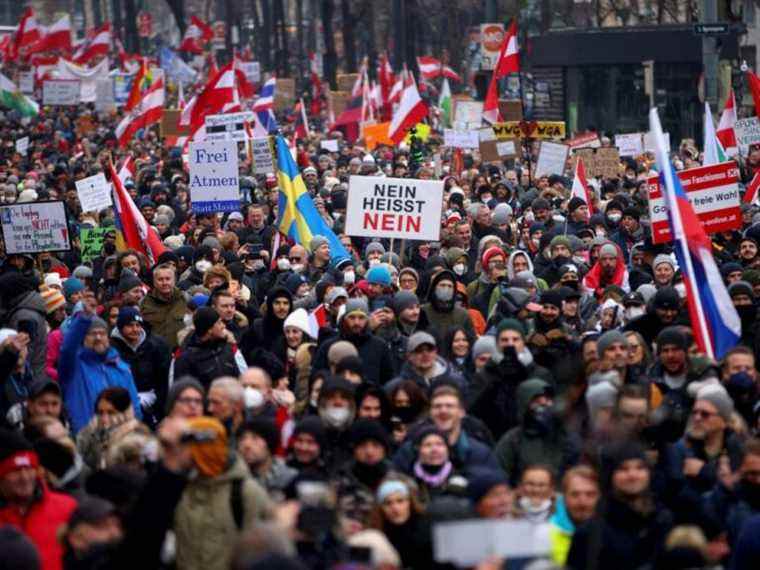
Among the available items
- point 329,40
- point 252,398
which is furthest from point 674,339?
point 329,40

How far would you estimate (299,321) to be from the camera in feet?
37.7

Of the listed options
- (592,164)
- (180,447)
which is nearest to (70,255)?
(592,164)

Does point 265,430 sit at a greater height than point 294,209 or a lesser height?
greater

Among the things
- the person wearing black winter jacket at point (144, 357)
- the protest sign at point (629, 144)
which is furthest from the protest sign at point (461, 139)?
the person wearing black winter jacket at point (144, 357)

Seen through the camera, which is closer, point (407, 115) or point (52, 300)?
point (52, 300)

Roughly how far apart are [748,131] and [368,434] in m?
15.0

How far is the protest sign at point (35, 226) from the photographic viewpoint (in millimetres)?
14930

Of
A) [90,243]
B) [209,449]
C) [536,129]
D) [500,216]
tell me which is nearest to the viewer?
[209,449]

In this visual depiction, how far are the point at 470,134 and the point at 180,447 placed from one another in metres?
20.3

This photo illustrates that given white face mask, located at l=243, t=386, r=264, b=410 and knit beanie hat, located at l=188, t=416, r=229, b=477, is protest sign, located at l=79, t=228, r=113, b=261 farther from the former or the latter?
knit beanie hat, located at l=188, t=416, r=229, b=477

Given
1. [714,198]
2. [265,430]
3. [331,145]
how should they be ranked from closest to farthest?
[265,430] < [714,198] < [331,145]

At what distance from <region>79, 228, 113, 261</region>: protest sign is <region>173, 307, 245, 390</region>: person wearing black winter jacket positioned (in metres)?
6.60

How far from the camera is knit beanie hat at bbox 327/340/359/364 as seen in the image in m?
9.75

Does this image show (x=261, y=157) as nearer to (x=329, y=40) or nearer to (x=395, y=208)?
(x=395, y=208)
